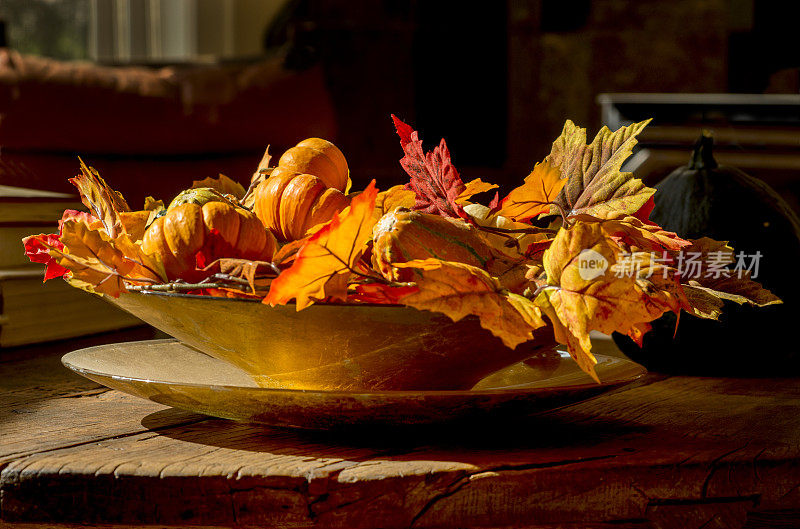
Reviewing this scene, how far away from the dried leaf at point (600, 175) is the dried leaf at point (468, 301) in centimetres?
9

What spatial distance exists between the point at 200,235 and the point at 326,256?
0.10m

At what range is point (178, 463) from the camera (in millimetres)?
467

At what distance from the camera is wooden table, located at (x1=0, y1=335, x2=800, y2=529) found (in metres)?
0.45

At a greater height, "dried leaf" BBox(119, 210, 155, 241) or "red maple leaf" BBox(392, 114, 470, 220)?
→ "red maple leaf" BBox(392, 114, 470, 220)

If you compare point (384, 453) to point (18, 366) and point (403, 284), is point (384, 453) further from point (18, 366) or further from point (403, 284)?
point (18, 366)

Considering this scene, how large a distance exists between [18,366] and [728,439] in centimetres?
57

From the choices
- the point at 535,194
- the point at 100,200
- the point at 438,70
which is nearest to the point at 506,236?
the point at 535,194

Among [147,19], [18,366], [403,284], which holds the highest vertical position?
[147,19]

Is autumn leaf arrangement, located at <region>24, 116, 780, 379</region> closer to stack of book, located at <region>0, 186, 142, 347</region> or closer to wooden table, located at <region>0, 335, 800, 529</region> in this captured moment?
wooden table, located at <region>0, 335, 800, 529</region>

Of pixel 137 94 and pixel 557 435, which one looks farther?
pixel 137 94

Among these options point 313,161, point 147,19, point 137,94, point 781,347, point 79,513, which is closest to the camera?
point 79,513

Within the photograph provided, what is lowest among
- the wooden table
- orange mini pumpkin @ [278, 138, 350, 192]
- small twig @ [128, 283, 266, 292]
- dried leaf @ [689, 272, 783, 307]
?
the wooden table

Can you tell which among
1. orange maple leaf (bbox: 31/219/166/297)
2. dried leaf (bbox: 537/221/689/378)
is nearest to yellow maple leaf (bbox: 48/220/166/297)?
orange maple leaf (bbox: 31/219/166/297)

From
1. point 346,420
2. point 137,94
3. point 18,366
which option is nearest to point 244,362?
point 346,420
